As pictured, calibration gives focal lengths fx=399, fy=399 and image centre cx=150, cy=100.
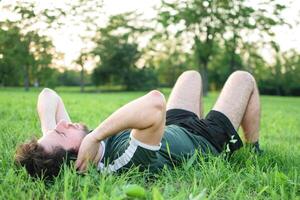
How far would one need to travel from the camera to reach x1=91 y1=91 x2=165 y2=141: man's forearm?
8.62 feet

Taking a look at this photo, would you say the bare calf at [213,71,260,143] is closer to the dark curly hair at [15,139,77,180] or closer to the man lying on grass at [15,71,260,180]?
the man lying on grass at [15,71,260,180]

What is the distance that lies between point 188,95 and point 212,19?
90.7 feet

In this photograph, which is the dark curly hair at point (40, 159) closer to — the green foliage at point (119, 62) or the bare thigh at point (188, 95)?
the bare thigh at point (188, 95)

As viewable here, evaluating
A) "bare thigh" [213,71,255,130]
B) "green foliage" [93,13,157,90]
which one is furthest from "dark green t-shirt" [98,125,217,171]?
"green foliage" [93,13,157,90]

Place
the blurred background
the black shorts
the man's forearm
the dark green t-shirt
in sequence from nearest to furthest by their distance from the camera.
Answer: the man's forearm
the dark green t-shirt
the black shorts
the blurred background

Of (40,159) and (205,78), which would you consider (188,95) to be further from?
(205,78)

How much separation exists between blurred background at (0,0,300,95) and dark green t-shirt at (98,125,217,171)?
3.28 meters

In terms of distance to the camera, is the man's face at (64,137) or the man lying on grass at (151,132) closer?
the man lying on grass at (151,132)

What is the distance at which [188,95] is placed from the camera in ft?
14.0

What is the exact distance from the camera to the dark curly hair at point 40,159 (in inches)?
105

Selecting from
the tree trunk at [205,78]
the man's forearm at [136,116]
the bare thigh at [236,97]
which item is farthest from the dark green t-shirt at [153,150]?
the tree trunk at [205,78]

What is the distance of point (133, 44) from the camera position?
4900 centimetres

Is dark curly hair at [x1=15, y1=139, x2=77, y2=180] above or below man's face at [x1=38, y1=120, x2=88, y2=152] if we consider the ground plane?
below

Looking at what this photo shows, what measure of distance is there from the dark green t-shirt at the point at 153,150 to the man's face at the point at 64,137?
0.23 metres
